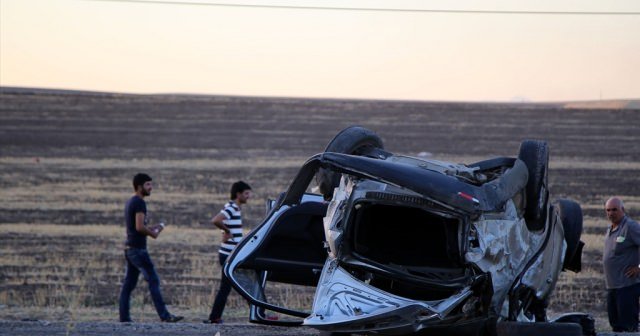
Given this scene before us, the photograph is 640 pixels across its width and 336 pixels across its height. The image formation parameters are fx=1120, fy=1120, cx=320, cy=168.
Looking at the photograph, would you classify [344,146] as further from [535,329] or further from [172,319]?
[172,319]

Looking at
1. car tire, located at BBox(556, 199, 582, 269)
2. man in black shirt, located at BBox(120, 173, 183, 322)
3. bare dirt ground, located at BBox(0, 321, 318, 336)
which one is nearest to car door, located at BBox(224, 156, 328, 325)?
bare dirt ground, located at BBox(0, 321, 318, 336)

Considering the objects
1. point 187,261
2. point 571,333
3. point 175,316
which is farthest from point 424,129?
point 571,333

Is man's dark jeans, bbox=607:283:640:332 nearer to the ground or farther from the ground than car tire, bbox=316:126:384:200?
nearer to the ground

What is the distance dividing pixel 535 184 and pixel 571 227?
3.46 ft

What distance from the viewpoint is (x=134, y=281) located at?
12.1 m

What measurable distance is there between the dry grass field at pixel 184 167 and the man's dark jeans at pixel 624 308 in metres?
0.42

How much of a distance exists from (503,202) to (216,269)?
9.71 metres

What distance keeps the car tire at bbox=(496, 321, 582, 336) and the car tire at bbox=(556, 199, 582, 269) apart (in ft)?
3.78

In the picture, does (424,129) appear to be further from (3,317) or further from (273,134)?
(3,317)

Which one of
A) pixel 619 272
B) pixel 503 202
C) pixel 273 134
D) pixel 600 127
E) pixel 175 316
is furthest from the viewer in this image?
pixel 600 127

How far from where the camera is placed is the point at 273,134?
44969 mm

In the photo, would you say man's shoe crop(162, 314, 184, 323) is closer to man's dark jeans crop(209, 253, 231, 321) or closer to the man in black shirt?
the man in black shirt

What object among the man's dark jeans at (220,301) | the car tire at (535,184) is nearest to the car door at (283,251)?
the car tire at (535,184)

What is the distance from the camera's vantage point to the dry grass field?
15109mm
